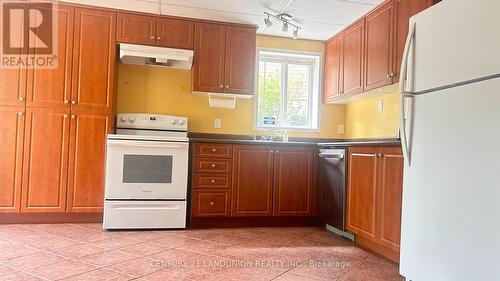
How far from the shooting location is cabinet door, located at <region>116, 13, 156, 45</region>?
3.53 m

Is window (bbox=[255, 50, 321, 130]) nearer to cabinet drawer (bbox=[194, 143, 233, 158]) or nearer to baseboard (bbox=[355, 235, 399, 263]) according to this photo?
cabinet drawer (bbox=[194, 143, 233, 158])

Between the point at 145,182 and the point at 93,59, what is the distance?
52.9 inches

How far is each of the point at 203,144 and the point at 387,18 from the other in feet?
6.58

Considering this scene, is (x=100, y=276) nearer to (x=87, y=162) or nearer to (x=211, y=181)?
(x=211, y=181)

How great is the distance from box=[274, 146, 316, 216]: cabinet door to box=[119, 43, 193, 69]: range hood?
1353mm

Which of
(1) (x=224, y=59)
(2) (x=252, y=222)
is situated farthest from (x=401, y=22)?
(2) (x=252, y=222)

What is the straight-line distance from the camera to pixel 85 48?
3449 millimetres

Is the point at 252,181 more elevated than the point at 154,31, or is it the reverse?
the point at 154,31

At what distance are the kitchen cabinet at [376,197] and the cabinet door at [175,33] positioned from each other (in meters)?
2.03

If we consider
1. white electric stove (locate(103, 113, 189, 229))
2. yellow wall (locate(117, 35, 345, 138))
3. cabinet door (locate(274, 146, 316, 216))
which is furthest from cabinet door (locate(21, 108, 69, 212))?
cabinet door (locate(274, 146, 316, 216))

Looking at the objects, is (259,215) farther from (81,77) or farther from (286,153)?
(81,77)

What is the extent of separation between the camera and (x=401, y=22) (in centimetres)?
281

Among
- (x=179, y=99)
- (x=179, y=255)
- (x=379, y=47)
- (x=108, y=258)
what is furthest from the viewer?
(x=179, y=99)

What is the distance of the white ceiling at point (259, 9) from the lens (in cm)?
330
